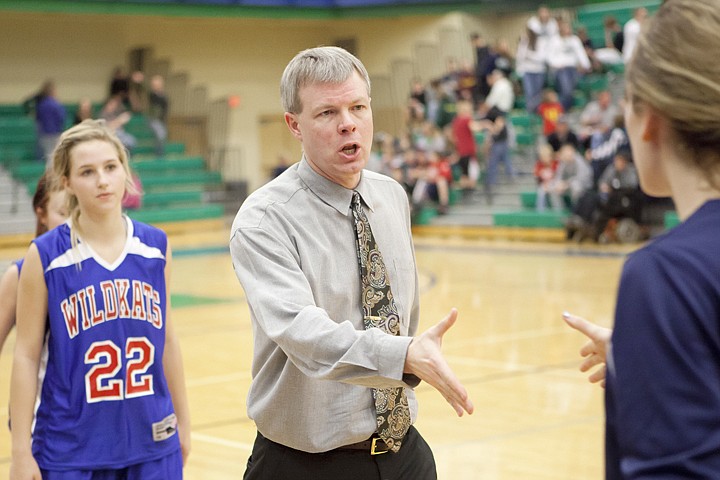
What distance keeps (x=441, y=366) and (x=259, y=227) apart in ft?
2.53

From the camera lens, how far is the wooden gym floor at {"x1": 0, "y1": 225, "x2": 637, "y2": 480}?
5.91 metres

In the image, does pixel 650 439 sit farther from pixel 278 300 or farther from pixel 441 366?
pixel 278 300

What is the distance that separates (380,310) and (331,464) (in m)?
0.41

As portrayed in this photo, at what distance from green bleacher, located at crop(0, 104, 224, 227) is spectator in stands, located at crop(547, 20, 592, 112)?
792cm

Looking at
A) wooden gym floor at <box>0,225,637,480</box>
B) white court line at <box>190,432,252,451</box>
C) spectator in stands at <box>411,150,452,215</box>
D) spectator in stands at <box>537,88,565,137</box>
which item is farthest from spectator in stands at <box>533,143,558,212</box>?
white court line at <box>190,432,252,451</box>

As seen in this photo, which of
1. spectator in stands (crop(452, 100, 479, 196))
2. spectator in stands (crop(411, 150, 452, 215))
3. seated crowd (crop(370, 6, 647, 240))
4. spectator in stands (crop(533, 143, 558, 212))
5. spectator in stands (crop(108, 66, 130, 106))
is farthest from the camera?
spectator in stands (crop(108, 66, 130, 106))

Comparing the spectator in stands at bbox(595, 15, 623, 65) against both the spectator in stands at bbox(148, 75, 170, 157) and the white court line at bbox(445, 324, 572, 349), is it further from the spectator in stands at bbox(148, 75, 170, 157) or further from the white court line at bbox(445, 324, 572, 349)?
the white court line at bbox(445, 324, 572, 349)

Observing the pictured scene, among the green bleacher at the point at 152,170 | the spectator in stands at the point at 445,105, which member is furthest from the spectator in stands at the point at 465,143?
the green bleacher at the point at 152,170

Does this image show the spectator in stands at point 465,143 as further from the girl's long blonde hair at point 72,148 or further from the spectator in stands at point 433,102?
the girl's long blonde hair at point 72,148

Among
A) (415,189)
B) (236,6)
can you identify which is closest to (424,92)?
(415,189)

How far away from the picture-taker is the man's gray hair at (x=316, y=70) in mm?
2623

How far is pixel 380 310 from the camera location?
2.69m

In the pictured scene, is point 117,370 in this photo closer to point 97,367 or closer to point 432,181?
point 97,367

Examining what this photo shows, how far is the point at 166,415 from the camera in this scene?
3482 mm
